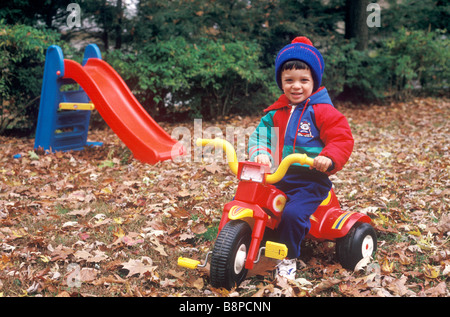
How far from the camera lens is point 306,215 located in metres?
2.90

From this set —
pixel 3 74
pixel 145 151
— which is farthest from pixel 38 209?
pixel 3 74

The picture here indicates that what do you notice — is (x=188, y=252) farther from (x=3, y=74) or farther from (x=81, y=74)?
(x=3, y=74)

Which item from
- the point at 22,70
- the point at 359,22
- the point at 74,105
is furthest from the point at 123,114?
the point at 359,22

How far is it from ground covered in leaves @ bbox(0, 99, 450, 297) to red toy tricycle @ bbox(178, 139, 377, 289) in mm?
133

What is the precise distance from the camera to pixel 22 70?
309 inches

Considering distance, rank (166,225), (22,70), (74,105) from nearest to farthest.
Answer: (166,225)
(74,105)
(22,70)

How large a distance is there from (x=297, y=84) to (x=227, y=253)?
1.24 m

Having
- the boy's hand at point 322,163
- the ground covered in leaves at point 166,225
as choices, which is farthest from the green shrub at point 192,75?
the boy's hand at point 322,163

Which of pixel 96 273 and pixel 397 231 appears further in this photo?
pixel 397 231

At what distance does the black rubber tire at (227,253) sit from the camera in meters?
2.62

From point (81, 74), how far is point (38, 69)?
2.03 metres

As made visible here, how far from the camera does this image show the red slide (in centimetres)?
621

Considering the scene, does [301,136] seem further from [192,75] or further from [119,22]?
[119,22]

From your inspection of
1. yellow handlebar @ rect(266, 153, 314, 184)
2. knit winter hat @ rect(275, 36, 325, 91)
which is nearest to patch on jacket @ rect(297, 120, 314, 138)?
knit winter hat @ rect(275, 36, 325, 91)
